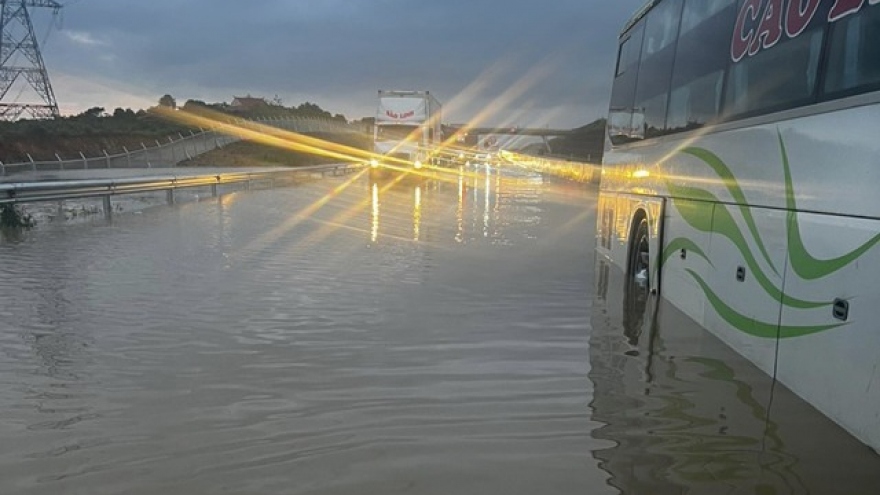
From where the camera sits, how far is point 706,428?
4.69 metres

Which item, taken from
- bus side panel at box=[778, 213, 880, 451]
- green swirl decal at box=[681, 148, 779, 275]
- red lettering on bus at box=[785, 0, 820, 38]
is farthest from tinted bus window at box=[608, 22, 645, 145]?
bus side panel at box=[778, 213, 880, 451]

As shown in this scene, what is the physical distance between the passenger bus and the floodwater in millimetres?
398

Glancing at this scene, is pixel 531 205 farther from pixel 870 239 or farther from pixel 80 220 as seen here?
pixel 870 239

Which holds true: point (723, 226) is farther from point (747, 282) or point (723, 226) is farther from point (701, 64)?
point (701, 64)

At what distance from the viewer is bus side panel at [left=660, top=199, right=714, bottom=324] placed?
21.5 ft

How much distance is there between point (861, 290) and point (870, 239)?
0.93 feet

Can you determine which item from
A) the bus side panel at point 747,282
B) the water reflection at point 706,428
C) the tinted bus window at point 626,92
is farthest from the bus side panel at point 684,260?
the tinted bus window at point 626,92

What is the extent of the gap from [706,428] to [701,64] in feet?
12.7

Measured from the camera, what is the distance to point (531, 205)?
2608 cm

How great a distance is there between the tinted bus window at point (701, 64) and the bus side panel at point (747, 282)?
1168 millimetres

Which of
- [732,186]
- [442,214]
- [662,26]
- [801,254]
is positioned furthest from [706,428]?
[442,214]

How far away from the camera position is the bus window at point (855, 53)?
12.6 ft

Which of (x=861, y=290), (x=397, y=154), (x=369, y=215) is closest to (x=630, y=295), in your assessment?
(x=861, y=290)

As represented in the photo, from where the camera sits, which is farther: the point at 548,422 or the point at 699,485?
the point at 548,422
